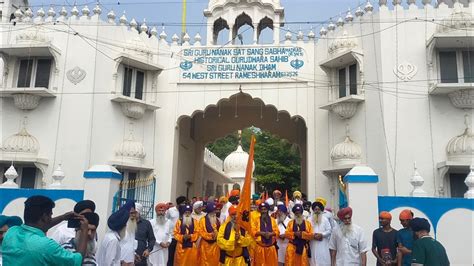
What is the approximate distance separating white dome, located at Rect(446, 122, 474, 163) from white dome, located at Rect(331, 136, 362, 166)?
2258 mm

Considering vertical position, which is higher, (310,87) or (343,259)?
(310,87)

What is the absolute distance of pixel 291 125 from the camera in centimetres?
1549

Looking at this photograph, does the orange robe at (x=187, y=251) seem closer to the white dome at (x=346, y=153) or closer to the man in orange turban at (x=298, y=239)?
the man in orange turban at (x=298, y=239)

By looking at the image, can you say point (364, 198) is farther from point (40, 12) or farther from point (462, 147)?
point (40, 12)

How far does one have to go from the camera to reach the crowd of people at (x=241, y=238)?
385cm

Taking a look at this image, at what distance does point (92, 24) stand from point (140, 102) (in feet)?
9.39

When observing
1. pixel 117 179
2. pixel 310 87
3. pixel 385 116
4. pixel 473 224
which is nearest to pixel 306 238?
pixel 473 224

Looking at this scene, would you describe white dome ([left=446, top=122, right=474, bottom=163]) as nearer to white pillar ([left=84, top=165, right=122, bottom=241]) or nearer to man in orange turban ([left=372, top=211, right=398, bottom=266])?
man in orange turban ([left=372, top=211, right=398, bottom=266])

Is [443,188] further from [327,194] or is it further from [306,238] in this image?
[306,238]

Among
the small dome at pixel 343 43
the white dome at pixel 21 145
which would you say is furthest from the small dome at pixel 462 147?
the white dome at pixel 21 145

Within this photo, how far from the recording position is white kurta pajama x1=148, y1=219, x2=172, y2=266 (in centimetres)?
667

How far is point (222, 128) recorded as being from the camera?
16328mm

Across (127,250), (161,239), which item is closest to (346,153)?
(161,239)

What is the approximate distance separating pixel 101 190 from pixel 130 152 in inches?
178
